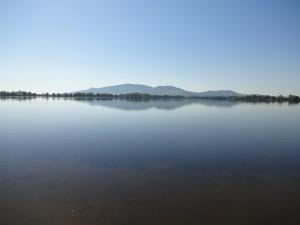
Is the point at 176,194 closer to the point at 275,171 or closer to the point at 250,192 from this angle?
the point at 250,192

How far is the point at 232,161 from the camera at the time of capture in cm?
1662

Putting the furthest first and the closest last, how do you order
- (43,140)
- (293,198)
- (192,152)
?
(43,140) → (192,152) → (293,198)

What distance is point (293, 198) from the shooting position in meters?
10.6

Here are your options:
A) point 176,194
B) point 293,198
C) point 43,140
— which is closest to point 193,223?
point 176,194

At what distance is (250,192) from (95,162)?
30.8 ft

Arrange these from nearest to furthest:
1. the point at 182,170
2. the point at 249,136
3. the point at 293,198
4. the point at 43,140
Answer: the point at 293,198 → the point at 182,170 → the point at 43,140 → the point at 249,136

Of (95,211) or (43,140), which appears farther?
(43,140)

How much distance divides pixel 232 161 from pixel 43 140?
55.3 ft

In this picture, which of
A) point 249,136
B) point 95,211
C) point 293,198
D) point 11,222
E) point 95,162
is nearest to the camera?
point 11,222

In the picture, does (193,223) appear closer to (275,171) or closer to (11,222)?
(11,222)

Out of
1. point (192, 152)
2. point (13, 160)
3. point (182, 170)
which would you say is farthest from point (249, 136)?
point (13, 160)

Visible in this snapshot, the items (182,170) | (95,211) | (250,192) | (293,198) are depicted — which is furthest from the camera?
(182,170)

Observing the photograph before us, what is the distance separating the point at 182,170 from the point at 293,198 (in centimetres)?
581

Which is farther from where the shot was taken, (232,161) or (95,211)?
(232,161)
